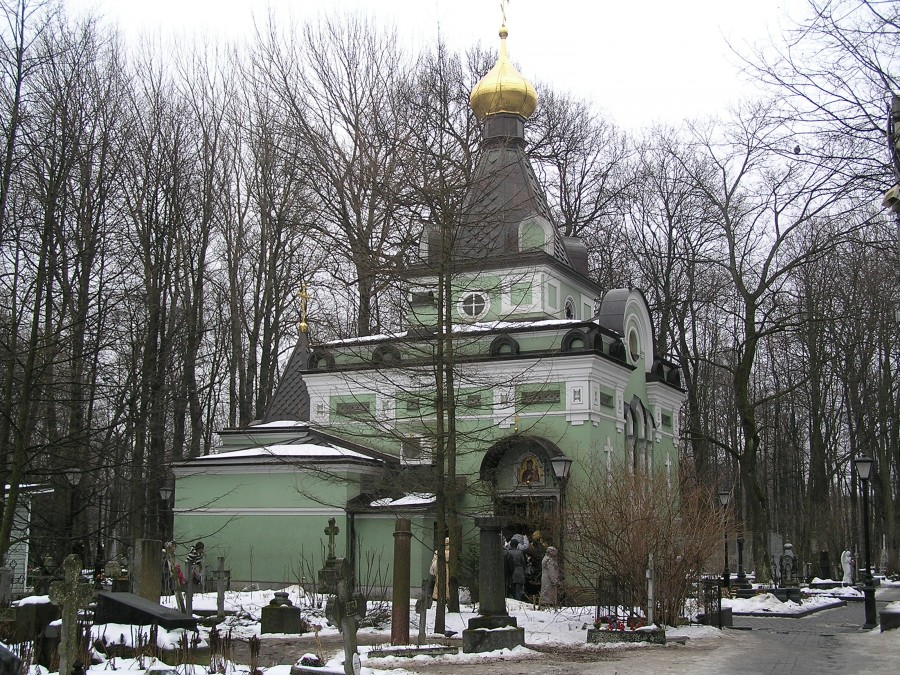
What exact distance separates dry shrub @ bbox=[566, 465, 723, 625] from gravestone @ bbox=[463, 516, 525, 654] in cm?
204

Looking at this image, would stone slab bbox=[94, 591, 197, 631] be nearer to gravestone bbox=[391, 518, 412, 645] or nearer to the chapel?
gravestone bbox=[391, 518, 412, 645]

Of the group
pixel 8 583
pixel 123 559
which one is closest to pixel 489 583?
pixel 8 583

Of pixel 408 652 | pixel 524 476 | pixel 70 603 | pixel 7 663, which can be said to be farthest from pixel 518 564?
pixel 7 663

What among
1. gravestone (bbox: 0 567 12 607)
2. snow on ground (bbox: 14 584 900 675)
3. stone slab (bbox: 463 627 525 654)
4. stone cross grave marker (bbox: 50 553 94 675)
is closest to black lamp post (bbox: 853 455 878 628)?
snow on ground (bbox: 14 584 900 675)

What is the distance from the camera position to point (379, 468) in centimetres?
2306

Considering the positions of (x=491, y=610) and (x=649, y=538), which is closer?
(x=491, y=610)

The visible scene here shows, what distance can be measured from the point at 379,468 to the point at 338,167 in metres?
11.5

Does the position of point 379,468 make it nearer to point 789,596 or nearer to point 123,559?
point 123,559

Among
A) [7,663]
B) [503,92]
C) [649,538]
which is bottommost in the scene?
[7,663]

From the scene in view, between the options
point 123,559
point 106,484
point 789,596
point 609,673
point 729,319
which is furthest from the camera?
point 729,319

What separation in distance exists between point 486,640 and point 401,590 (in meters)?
1.48

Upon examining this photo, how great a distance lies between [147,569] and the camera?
14.2m

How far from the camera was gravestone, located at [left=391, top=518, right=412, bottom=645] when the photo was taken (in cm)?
1351

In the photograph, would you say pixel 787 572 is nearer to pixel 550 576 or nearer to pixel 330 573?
Result: pixel 550 576
